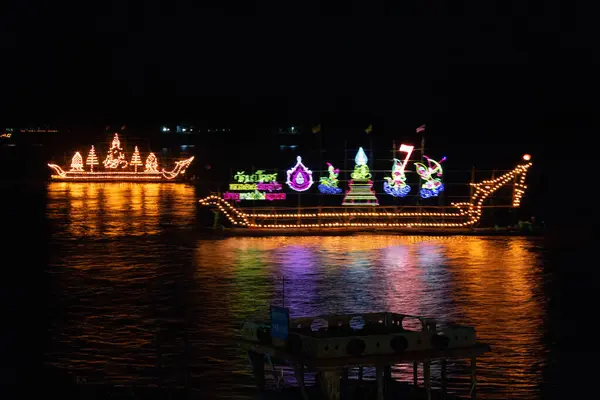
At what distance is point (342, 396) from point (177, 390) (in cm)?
278

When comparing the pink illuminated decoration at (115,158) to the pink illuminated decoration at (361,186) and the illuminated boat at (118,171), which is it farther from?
the pink illuminated decoration at (361,186)

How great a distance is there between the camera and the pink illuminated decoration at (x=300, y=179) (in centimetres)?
3956

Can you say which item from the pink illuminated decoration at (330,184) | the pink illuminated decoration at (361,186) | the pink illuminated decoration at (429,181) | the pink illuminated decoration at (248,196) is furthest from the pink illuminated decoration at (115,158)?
the pink illuminated decoration at (429,181)

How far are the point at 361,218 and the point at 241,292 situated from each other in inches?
581

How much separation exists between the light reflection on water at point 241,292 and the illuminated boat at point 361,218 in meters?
1.16

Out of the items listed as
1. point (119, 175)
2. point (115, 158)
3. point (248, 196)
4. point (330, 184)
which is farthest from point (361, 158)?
point (115, 158)

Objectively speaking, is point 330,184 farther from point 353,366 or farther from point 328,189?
point 353,366

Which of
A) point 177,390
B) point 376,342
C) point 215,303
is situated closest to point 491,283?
point 215,303

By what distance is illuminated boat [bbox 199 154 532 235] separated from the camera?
36844 mm

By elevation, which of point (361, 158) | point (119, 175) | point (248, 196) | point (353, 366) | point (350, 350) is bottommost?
point (353, 366)

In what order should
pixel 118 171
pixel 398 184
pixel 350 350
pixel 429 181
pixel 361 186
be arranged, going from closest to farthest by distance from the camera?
pixel 350 350
pixel 361 186
pixel 398 184
pixel 429 181
pixel 118 171

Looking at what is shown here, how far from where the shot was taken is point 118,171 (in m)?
78.1

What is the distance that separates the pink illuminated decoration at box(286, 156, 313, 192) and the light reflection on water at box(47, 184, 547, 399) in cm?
378

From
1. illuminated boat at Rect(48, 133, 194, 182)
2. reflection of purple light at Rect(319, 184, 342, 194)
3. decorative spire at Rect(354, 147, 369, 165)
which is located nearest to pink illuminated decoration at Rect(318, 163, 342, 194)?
reflection of purple light at Rect(319, 184, 342, 194)
